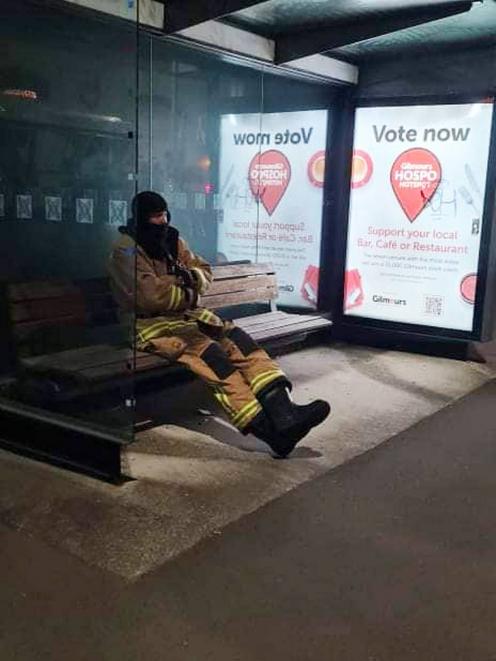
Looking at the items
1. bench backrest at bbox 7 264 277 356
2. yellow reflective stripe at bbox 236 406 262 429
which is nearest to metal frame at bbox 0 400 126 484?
bench backrest at bbox 7 264 277 356

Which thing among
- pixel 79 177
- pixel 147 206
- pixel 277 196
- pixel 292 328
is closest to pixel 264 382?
pixel 147 206

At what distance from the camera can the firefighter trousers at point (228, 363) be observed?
3.83m

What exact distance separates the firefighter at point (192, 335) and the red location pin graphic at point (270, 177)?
98.6 inches

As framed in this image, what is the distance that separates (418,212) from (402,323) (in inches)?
37.0

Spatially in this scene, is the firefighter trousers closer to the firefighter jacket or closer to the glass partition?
→ the firefighter jacket

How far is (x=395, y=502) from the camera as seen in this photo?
3.41 m

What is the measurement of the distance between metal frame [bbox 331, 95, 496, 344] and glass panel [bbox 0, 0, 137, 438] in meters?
2.42

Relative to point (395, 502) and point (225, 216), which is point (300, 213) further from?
point (395, 502)

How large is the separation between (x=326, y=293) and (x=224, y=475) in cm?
334

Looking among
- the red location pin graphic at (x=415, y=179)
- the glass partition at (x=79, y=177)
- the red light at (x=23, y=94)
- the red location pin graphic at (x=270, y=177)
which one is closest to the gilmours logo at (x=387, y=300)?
the red location pin graphic at (x=415, y=179)

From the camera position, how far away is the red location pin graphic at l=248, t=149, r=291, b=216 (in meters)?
6.64

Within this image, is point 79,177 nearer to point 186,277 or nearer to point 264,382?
point 186,277

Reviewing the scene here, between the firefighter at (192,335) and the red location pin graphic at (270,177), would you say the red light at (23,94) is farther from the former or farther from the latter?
the red location pin graphic at (270,177)

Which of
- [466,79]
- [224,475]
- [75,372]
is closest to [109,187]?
[75,372]
